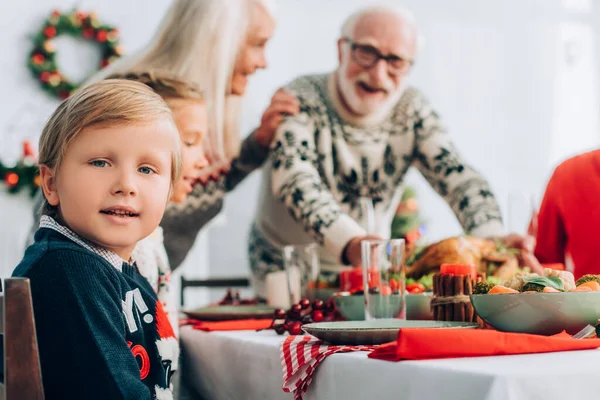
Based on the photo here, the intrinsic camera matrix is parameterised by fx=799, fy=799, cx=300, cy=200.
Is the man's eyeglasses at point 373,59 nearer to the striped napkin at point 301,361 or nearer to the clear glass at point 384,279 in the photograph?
the clear glass at point 384,279

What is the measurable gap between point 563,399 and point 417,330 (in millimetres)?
161

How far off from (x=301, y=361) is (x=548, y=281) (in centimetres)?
28

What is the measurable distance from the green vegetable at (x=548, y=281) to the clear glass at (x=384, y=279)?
230mm

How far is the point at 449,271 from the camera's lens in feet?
3.53

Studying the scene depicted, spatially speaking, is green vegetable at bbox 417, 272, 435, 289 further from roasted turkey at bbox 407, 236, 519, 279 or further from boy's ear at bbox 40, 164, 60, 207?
boy's ear at bbox 40, 164, 60, 207

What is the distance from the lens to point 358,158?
217 cm

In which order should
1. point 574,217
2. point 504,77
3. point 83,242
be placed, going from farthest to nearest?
1. point 504,77
2. point 574,217
3. point 83,242

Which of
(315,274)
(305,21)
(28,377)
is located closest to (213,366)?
(315,274)

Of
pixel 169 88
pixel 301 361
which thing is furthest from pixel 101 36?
pixel 301 361

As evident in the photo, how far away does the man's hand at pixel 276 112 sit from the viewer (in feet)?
7.09

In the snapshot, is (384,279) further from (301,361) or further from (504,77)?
(504,77)

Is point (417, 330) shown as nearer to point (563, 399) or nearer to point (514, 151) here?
point (563, 399)

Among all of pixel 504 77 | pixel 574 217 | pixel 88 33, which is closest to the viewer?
pixel 574 217

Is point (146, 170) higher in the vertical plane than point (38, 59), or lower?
lower
